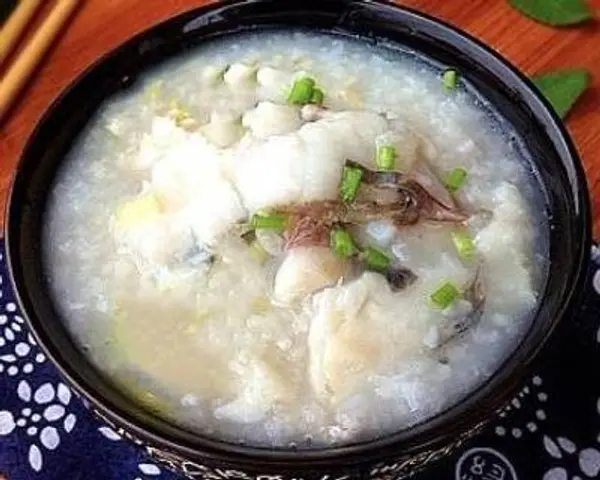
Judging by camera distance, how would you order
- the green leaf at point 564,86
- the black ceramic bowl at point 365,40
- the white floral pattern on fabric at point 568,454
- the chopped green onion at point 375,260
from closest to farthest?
1. the black ceramic bowl at point 365,40
2. the chopped green onion at point 375,260
3. the white floral pattern on fabric at point 568,454
4. the green leaf at point 564,86

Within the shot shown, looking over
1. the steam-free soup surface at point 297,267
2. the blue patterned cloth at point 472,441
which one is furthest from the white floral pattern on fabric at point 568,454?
the steam-free soup surface at point 297,267

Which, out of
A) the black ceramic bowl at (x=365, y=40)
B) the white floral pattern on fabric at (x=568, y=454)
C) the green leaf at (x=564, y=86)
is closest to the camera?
the black ceramic bowl at (x=365, y=40)

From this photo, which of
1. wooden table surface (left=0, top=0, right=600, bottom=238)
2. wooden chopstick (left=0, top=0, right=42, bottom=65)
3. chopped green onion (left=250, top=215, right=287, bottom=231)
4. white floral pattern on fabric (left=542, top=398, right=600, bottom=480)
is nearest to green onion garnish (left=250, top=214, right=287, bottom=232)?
chopped green onion (left=250, top=215, right=287, bottom=231)

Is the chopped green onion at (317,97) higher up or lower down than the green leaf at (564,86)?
higher up

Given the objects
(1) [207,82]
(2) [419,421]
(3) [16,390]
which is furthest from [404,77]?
(3) [16,390]

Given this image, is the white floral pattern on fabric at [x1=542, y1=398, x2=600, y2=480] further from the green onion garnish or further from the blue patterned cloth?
the green onion garnish

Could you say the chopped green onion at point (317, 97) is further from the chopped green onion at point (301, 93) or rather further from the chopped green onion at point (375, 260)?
the chopped green onion at point (375, 260)

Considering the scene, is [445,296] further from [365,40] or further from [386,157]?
[365,40]

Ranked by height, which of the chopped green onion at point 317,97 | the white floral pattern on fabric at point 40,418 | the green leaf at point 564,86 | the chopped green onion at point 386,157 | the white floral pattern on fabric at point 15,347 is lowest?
the white floral pattern on fabric at point 40,418
